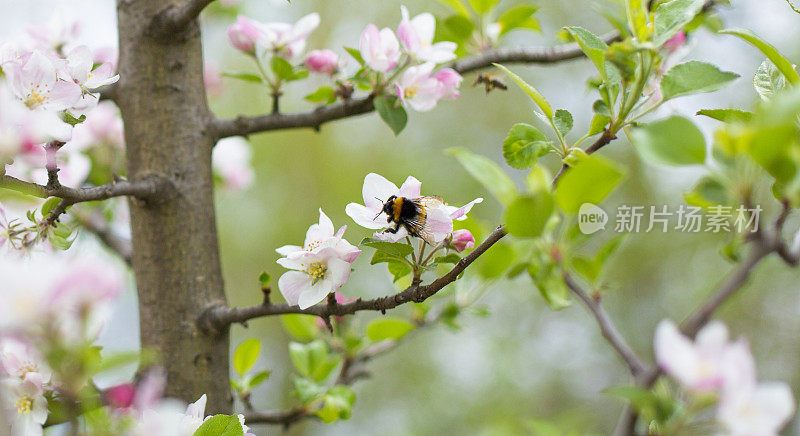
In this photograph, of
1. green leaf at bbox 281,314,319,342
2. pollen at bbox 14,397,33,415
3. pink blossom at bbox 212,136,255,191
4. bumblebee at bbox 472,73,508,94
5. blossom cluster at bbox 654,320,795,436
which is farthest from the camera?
pink blossom at bbox 212,136,255,191

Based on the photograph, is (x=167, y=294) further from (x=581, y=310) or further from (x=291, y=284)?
(x=581, y=310)

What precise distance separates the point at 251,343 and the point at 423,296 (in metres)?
0.36

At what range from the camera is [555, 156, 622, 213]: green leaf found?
290 millimetres

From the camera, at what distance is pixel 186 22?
61 cm

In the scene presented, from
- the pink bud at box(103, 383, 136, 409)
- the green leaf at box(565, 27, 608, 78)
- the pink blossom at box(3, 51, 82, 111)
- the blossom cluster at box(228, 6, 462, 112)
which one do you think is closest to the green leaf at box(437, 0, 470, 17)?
the blossom cluster at box(228, 6, 462, 112)

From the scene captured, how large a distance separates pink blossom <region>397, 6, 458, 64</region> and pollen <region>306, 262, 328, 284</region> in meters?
0.26

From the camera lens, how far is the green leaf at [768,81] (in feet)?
1.41

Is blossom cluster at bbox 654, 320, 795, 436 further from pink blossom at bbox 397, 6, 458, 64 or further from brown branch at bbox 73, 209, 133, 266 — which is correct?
brown branch at bbox 73, 209, 133, 266

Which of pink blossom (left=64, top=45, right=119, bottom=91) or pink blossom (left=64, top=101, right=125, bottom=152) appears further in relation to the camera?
pink blossom (left=64, top=101, right=125, bottom=152)

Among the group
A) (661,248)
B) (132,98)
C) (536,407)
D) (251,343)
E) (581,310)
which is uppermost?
(132,98)

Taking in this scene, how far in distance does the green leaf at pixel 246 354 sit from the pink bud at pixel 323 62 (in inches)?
12.1

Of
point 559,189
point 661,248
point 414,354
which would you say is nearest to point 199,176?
point 559,189

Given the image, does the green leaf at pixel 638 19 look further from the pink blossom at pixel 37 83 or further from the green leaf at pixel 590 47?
the pink blossom at pixel 37 83

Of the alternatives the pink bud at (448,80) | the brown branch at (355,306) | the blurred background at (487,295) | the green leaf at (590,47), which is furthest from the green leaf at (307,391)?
the blurred background at (487,295)
